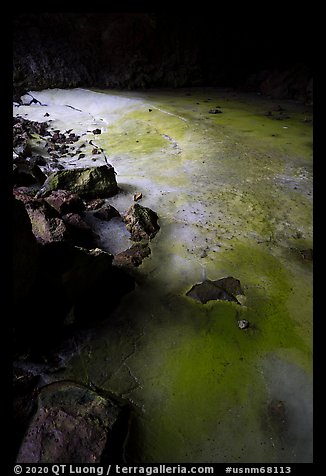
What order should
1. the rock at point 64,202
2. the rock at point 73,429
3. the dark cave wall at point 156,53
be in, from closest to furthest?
the rock at point 73,429, the rock at point 64,202, the dark cave wall at point 156,53

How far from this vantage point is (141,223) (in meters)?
3.79

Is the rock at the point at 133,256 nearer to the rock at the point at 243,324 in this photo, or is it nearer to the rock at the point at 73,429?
the rock at the point at 243,324

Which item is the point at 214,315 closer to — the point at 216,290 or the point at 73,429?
the point at 216,290

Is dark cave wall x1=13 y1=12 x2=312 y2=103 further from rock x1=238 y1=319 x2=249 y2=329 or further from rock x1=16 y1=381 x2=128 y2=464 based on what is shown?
rock x1=16 y1=381 x2=128 y2=464

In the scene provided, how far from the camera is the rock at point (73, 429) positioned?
1.80 meters

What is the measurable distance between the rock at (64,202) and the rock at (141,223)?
56cm

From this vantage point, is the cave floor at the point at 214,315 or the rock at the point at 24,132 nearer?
the cave floor at the point at 214,315

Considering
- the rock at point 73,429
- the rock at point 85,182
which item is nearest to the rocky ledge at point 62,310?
the rock at point 73,429

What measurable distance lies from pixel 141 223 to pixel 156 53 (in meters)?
9.83

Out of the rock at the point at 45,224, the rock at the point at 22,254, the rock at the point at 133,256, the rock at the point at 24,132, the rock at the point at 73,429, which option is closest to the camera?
the rock at the point at 73,429

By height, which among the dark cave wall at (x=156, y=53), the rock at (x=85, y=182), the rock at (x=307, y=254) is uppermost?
the dark cave wall at (x=156, y=53)

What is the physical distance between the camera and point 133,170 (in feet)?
17.6

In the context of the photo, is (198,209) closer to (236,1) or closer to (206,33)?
(236,1)

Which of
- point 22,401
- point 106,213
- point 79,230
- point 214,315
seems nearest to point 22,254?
point 22,401
